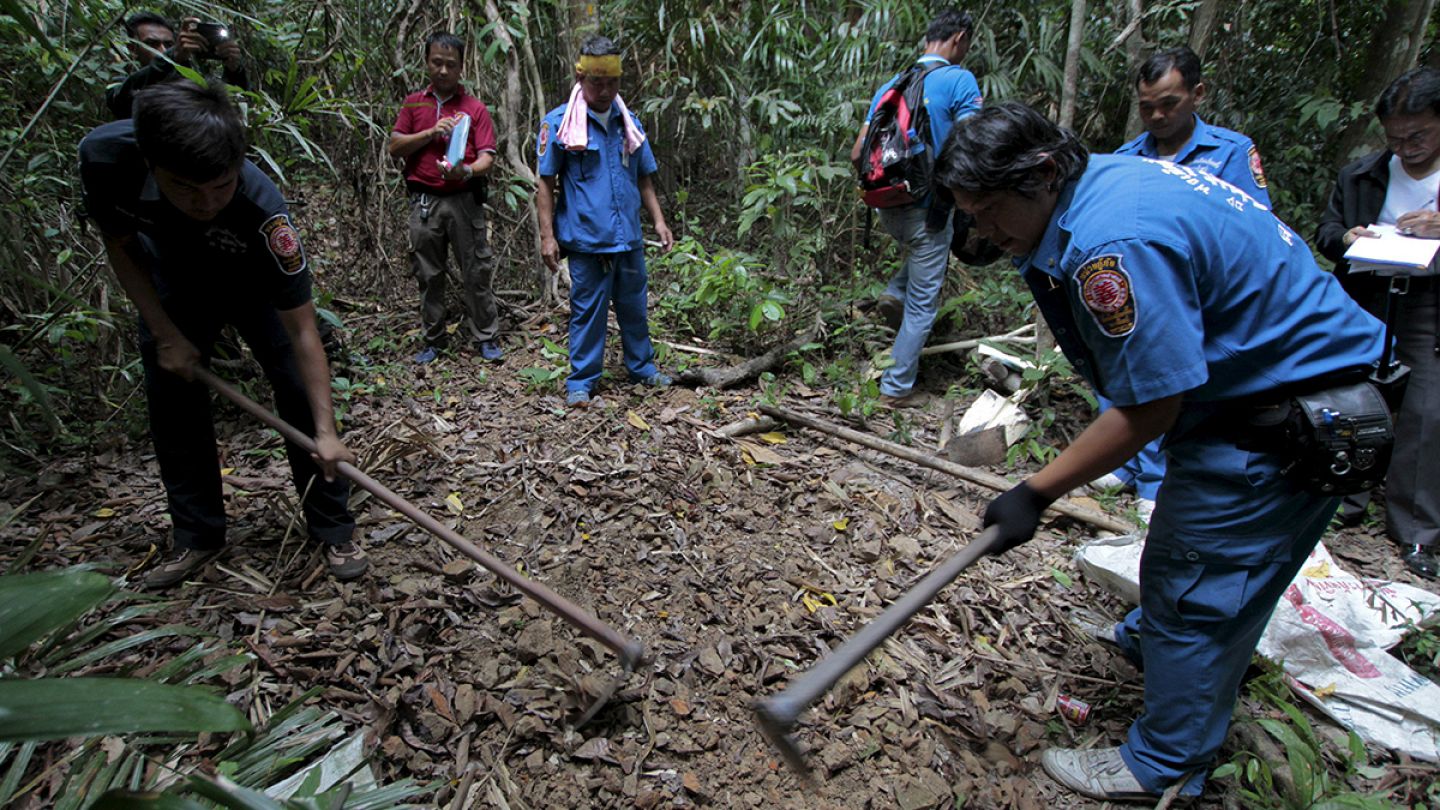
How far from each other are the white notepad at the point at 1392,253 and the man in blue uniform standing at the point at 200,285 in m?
3.98

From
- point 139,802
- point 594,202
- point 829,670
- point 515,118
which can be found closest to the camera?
point 139,802

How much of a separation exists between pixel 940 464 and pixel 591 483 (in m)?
1.70

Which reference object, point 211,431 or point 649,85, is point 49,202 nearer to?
point 211,431

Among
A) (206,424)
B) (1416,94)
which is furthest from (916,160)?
(206,424)

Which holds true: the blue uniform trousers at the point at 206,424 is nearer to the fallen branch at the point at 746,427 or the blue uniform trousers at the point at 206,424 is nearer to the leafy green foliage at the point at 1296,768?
the fallen branch at the point at 746,427

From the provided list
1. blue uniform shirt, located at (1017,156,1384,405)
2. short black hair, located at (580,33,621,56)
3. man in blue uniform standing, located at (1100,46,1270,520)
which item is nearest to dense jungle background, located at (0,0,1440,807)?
man in blue uniform standing, located at (1100,46,1270,520)

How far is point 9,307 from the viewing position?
12.2 ft

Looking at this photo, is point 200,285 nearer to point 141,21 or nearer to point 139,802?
point 141,21

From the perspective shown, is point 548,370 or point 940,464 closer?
point 940,464

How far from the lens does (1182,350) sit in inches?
60.1

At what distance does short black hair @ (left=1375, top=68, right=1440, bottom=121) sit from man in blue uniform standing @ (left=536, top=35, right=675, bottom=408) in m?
3.41

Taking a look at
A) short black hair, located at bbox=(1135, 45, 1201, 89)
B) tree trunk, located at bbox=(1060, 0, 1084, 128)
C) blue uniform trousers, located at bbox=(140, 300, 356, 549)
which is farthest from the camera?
tree trunk, located at bbox=(1060, 0, 1084, 128)

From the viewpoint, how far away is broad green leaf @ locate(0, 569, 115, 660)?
0.84 metres

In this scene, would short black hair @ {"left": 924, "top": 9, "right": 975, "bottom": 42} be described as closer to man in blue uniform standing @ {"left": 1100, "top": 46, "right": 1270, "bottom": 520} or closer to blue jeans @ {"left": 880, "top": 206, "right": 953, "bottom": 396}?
blue jeans @ {"left": 880, "top": 206, "right": 953, "bottom": 396}
